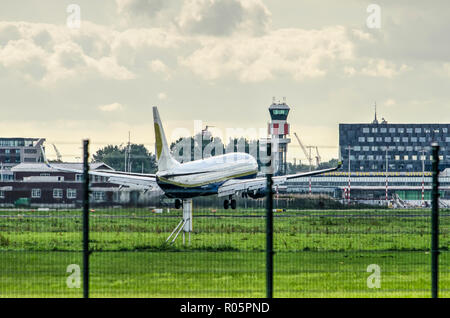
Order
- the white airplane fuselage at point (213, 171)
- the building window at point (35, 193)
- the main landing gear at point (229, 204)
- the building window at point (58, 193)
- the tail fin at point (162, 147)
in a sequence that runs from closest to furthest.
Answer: the main landing gear at point (229, 204) < the building window at point (58, 193) < the building window at point (35, 193) < the white airplane fuselage at point (213, 171) < the tail fin at point (162, 147)

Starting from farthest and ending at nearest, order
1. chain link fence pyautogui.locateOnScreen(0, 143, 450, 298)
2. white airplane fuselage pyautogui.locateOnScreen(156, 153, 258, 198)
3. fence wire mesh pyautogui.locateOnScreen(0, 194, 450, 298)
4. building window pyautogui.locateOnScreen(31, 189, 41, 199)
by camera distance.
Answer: white airplane fuselage pyautogui.locateOnScreen(156, 153, 258, 198) → building window pyautogui.locateOnScreen(31, 189, 41, 199) → fence wire mesh pyautogui.locateOnScreen(0, 194, 450, 298) → chain link fence pyautogui.locateOnScreen(0, 143, 450, 298)

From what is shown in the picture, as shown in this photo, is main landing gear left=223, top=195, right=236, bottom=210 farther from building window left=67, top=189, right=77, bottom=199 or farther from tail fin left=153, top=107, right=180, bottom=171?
tail fin left=153, top=107, right=180, bottom=171

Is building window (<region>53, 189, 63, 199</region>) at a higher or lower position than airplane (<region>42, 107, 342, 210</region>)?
lower

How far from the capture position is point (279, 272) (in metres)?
21.0

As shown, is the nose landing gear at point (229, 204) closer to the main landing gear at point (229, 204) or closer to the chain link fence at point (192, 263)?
the main landing gear at point (229, 204)

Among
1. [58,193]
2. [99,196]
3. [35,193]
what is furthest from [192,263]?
[99,196]

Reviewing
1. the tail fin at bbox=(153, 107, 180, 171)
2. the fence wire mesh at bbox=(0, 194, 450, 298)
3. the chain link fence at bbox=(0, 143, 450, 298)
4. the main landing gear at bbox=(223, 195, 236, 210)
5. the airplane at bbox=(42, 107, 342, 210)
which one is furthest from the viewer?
the tail fin at bbox=(153, 107, 180, 171)

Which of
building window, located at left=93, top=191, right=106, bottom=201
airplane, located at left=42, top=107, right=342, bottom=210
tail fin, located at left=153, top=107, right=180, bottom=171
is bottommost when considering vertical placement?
building window, located at left=93, top=191, right=106, bottom=201

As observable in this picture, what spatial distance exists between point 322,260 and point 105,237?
312 inches

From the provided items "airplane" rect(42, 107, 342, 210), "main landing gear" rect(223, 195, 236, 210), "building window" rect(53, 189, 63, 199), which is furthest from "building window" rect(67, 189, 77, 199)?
"airplane" rect(42, 107, 342, 210)

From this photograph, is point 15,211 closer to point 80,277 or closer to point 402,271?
point 80,277

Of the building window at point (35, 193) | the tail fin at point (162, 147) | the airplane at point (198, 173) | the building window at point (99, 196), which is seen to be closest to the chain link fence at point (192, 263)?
the building window at point (99, 196)

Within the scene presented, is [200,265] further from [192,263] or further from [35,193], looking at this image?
[35,193]
